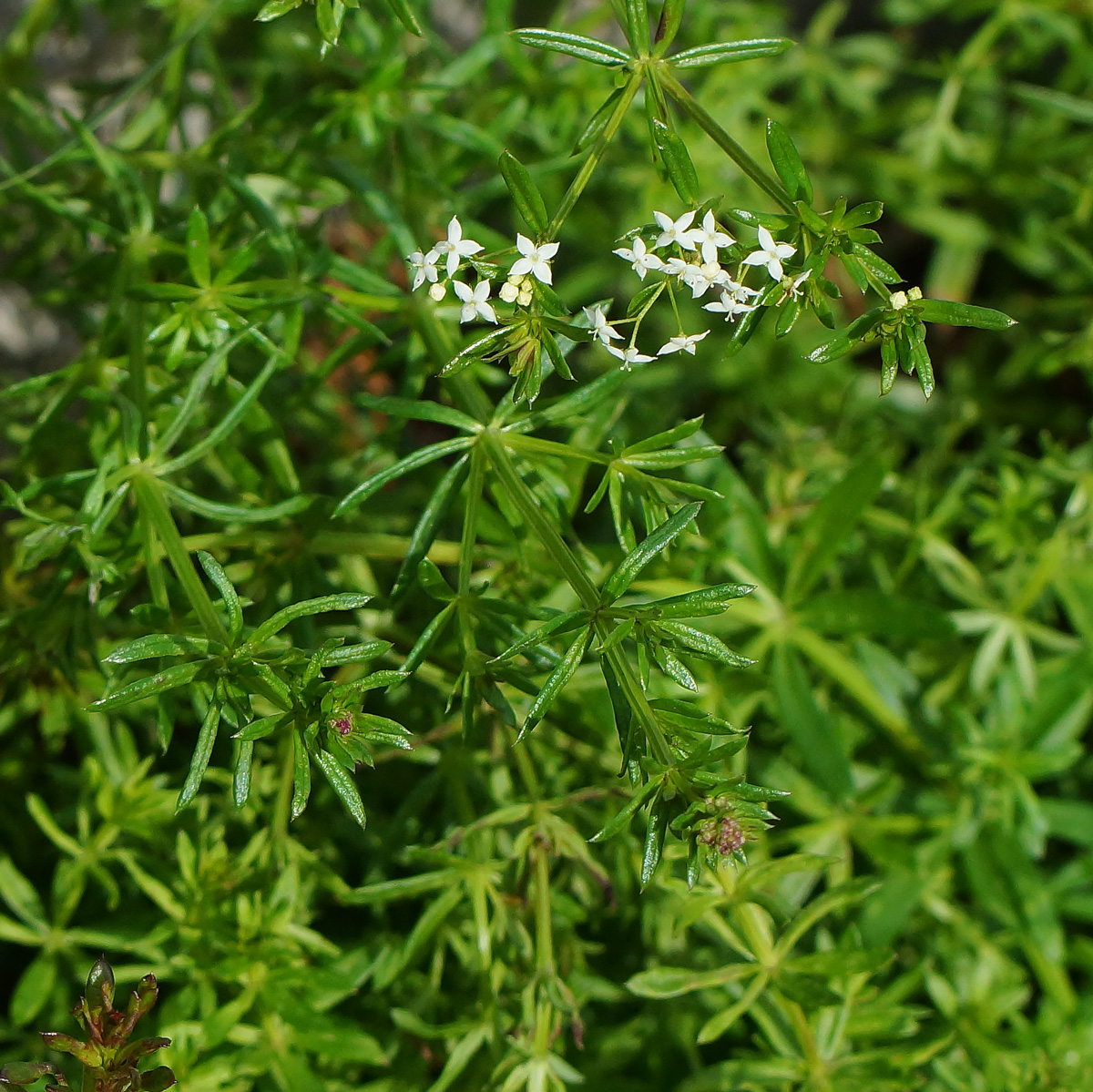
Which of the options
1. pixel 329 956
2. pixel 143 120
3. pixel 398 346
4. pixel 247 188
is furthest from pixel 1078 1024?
pixel 143 120

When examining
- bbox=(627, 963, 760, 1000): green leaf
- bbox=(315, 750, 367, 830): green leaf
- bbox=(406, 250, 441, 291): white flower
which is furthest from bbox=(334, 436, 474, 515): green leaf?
bbox=(627, 963, 760, 1000): green leaf

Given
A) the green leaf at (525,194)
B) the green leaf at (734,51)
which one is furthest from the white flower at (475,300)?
the green leaf at (734,51)

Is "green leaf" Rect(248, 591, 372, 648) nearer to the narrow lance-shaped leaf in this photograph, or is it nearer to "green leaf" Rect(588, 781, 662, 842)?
"green leaf" Rect(588, 781, 662, 842)

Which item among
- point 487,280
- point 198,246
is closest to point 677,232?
point 487,280

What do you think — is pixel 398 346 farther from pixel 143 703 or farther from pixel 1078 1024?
pixel 1078 1024

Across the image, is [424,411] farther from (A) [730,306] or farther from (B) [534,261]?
(A) [730,306]

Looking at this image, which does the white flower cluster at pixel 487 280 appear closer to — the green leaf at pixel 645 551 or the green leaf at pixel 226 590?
the green leaf at pixel 645 551
